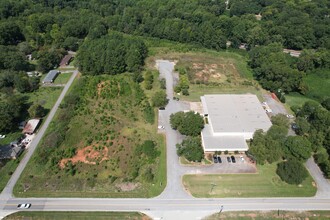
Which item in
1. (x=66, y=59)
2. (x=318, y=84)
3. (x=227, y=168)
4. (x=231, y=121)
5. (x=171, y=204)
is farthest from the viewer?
(x=66, y=59)

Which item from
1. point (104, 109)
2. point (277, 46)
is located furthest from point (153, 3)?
point (104, 109)

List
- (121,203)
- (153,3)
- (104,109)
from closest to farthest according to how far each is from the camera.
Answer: (121,203) → (104,109) → (153,3)

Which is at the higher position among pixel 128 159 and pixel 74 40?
pixel 74 40

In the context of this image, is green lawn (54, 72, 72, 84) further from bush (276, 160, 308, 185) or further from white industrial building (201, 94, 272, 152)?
bush (276, 160, 308, 185)

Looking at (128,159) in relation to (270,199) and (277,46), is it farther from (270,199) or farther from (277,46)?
(277,46)

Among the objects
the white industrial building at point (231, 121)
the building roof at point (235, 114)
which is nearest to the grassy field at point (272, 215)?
the white industrial building at point (231, 121)

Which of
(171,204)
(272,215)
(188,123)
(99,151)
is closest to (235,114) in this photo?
(188,123)

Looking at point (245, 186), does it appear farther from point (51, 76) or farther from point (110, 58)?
point (51, 76)
